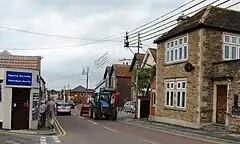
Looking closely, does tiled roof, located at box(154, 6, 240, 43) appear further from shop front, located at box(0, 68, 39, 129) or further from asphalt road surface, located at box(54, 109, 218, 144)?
shop front, located at box(0, 68, 39, 129)

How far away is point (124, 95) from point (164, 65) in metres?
48.0

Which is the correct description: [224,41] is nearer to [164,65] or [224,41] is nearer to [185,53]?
[185,53]

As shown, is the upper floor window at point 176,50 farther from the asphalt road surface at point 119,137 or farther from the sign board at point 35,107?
the sign board at point 35,107

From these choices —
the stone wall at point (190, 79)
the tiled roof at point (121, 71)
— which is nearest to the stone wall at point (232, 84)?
the stone wall at point (190, 79)

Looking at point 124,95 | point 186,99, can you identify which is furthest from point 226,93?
point 124,95

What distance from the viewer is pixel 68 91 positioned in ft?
465

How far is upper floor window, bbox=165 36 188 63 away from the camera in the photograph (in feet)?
103

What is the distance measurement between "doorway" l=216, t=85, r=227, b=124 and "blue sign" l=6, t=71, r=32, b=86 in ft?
43.0

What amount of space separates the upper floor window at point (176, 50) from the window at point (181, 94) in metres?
1.94

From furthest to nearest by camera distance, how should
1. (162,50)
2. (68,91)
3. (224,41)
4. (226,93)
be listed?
(68,91) → (162,50) → (224,41) → (226,93)

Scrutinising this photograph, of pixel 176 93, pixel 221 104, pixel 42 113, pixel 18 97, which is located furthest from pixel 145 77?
pixel 18 97

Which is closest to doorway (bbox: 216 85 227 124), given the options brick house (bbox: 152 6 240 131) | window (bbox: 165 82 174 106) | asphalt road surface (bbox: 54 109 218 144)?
brick house (bbox: 152 6 240 131)

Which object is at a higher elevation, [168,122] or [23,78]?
[23,78]

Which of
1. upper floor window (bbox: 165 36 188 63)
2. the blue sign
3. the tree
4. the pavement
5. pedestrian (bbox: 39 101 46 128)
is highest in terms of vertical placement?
upper floor window (bbox: 165 36 188 63)
